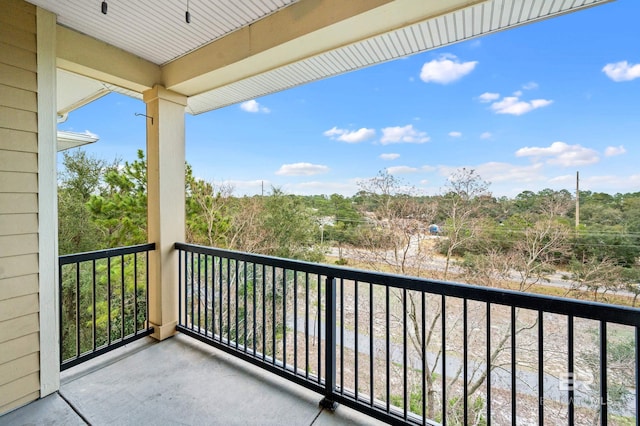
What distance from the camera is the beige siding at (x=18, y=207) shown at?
1.78 metres

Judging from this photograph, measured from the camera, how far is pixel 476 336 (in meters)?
5.46

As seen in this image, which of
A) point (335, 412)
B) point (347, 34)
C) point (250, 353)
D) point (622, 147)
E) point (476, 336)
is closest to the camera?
point (335, 412)

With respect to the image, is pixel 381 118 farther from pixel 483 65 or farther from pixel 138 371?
pixel 138 371

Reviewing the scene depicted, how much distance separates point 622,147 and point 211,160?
936 cm

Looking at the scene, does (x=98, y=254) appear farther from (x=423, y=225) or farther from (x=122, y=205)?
(x=423, y=225)

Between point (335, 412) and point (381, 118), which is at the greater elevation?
point (381, 118)

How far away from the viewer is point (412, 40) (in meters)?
2.07

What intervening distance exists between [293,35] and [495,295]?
2.08 metres

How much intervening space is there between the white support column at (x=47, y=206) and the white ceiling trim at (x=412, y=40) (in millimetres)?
1320

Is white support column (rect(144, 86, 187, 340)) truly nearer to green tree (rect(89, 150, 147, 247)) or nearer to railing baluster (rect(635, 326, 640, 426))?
railing baluster (rect(635, 326, 640, 426))

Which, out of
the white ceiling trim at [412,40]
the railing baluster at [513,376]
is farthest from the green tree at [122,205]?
the railing baluster at [513,376]

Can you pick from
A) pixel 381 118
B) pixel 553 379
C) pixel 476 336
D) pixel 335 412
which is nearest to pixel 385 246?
pixel 476 336

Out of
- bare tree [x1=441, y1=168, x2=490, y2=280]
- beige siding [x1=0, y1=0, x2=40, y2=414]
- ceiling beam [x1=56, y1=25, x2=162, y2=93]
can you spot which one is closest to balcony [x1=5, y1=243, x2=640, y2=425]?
beige siding [x1=0, y1=0, x2=40, y2=414]

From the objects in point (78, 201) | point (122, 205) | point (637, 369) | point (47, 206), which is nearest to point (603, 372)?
point (637, 369)
